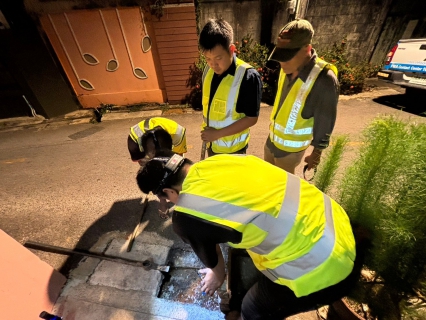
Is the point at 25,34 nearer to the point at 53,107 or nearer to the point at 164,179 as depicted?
the point at 53,107

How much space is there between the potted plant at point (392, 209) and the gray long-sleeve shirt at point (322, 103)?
18.0 inches

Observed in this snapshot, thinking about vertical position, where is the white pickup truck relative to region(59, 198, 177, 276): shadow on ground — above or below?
above

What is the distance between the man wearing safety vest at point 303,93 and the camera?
179cm

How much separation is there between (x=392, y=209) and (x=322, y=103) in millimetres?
973

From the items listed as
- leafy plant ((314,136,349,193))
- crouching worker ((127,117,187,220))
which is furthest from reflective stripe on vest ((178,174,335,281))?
crouching worker ((127,117,187,220))

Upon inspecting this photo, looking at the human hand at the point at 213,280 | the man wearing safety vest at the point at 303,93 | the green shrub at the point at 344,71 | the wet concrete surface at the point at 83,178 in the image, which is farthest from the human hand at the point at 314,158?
the green shrub at the point at 344,71

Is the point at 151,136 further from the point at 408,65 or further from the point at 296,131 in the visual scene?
the point at 408,65

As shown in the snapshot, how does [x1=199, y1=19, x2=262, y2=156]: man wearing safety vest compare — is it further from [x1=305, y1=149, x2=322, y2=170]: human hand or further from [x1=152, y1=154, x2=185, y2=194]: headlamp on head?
[x1=152, y1=154, x2=185, y2=194]: headlamp on head

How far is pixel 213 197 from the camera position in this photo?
983mm

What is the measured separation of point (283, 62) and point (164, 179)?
153 cm

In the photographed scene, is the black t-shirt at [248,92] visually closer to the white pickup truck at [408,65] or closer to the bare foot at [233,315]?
the bare foot at [233,315]

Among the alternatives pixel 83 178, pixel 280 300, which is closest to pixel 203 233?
pixel 280 300

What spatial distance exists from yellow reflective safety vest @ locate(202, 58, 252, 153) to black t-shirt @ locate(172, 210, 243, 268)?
4.20ft

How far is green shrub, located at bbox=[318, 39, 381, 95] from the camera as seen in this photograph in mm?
6002
